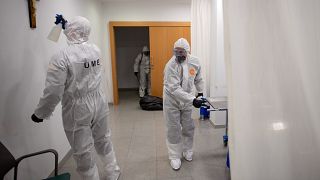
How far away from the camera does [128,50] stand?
22.4ft

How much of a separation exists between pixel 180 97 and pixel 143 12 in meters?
3.16

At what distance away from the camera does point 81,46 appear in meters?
1.78

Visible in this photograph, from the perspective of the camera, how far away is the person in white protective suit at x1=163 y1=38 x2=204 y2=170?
220 cm

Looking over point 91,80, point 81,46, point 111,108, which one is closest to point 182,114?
point 91,80

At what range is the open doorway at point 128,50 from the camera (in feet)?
22.2

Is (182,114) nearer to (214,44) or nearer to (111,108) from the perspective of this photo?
(214,44)

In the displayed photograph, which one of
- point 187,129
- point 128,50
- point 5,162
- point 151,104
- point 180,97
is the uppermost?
point 128,50

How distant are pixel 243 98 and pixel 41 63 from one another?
186 cm

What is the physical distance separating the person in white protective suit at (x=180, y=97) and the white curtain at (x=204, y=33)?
3.24ft

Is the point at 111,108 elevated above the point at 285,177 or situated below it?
below

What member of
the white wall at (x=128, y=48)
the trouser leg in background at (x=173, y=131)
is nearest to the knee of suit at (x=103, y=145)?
the trouser leg in background at (x=173, y=131)

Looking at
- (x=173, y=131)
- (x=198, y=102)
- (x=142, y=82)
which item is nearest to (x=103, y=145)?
(x=173, y=131)

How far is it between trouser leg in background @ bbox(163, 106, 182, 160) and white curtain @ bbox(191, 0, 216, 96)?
1278 mm

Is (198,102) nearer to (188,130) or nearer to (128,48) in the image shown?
(188,130)
